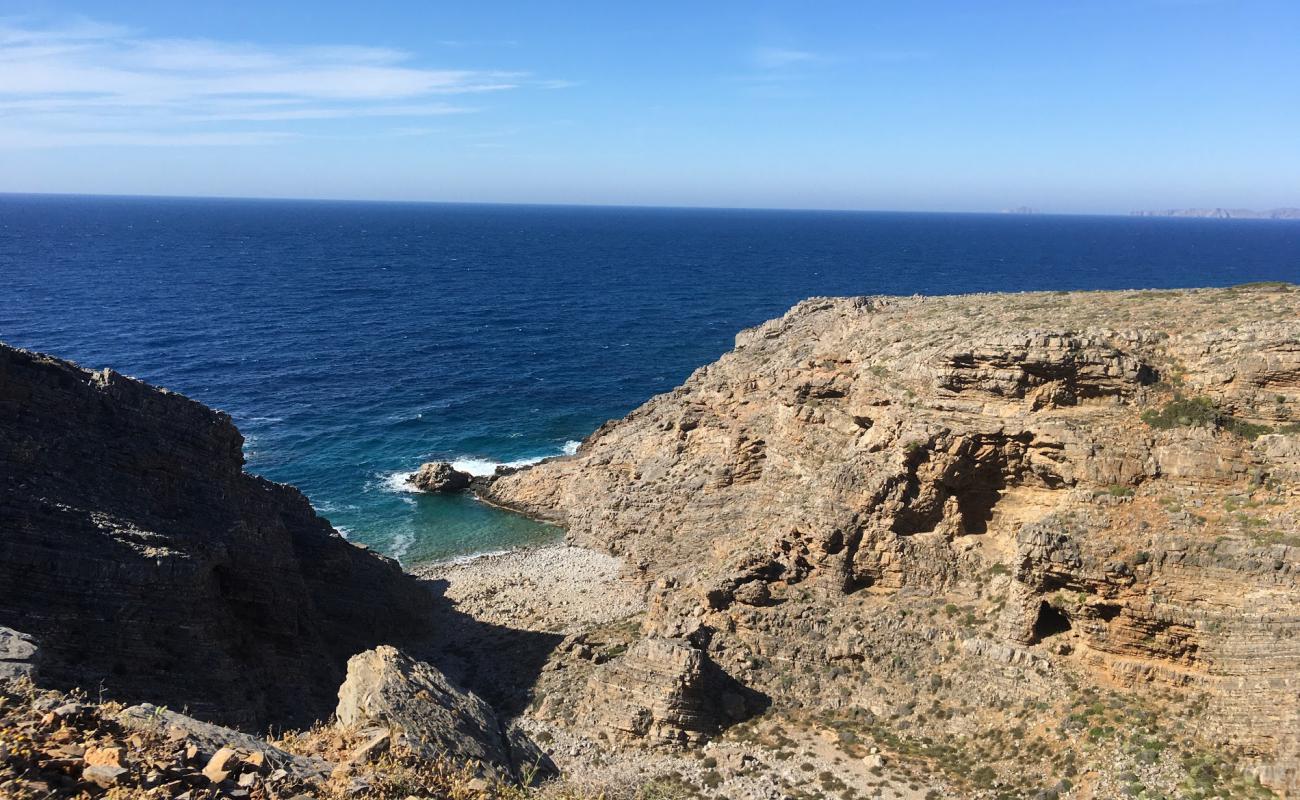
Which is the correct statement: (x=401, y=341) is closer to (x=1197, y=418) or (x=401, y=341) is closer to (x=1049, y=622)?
(x=1049, y=622)

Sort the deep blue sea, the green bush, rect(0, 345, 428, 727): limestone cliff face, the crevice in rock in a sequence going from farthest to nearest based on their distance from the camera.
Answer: the deep blue sea → the crevice in rock → the green bush → rect(0, 345, 428, 727): limestone cliff face

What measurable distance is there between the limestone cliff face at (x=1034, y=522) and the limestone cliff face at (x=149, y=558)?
52.3 ft

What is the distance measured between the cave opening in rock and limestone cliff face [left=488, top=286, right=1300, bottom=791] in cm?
23

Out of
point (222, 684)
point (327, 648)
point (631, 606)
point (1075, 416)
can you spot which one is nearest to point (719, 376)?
point (631, 606)

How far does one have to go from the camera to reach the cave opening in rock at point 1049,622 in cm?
3047

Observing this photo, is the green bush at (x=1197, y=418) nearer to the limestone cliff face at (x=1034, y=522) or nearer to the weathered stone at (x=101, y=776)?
the limestone cliff face at (x=1034, y=522)

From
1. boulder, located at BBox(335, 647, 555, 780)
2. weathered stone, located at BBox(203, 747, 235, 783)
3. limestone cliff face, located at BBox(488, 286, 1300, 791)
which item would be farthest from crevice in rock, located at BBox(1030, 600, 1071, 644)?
weathered stone, located at BBox(203, 747, 235, 783)

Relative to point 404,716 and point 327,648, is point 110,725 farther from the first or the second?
point 327,648

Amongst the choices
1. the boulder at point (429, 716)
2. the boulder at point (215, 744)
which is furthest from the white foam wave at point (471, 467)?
the boulder at point (215, 744)

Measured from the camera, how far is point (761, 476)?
148ft

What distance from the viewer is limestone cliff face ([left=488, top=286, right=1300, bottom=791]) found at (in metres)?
27.3

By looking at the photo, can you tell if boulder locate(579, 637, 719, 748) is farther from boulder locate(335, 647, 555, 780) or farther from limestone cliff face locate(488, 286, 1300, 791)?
boulder locate(335, 647, 555, 780)

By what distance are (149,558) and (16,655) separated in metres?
9.21

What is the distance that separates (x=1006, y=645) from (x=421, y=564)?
1422 inches
